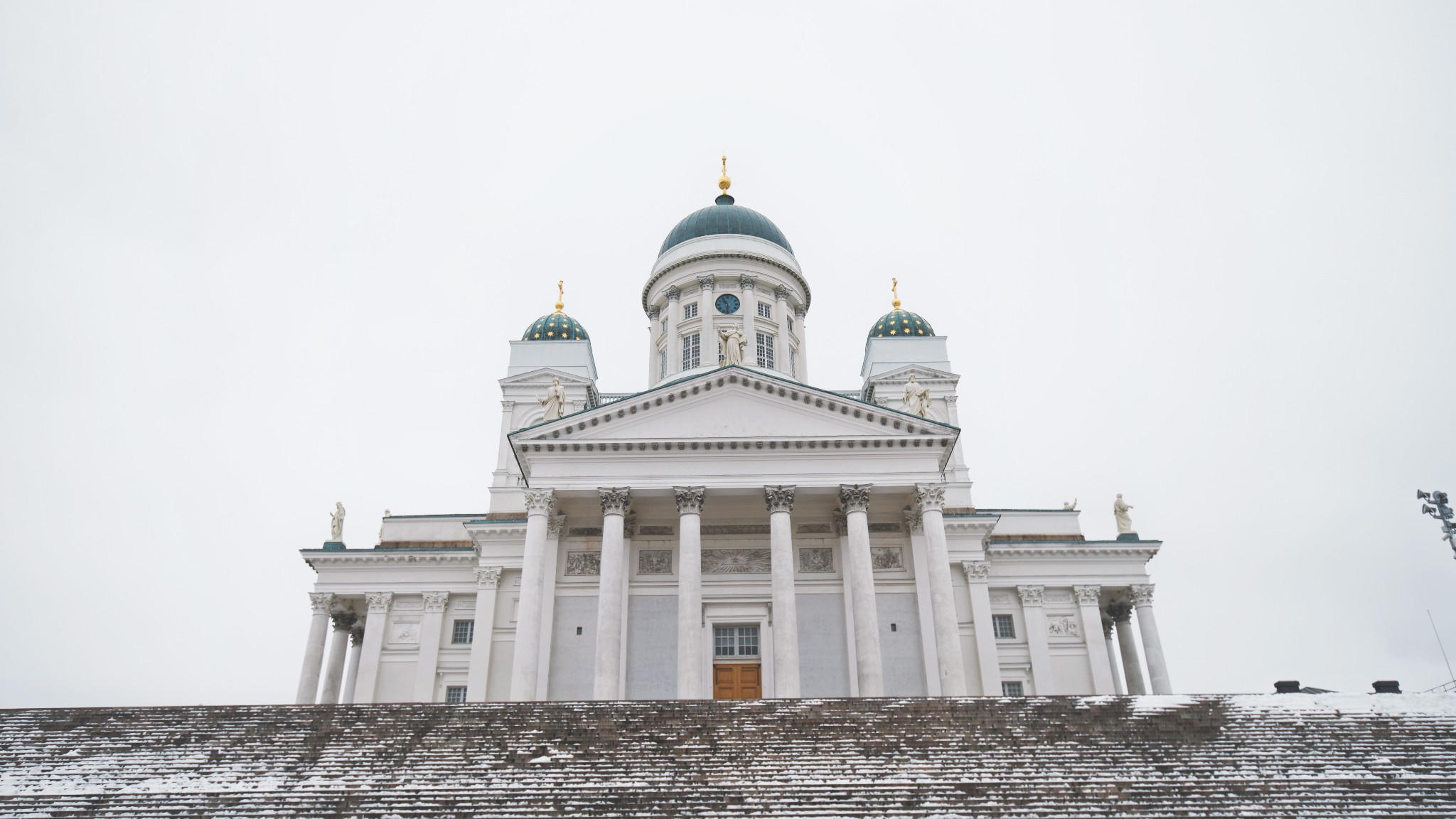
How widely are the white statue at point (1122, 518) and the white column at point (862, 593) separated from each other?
43.7ft

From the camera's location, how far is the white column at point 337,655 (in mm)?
33938

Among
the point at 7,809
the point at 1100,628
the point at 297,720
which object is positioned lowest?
the point at 7,809

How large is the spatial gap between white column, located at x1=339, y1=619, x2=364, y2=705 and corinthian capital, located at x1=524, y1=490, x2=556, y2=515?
13.6 m

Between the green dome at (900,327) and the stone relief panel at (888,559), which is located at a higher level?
the green dome at (900,327)

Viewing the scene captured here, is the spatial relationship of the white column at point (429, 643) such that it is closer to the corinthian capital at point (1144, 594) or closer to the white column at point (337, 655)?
the white column at point (337, 655)

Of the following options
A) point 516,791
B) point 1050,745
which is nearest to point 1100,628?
point 1050,745

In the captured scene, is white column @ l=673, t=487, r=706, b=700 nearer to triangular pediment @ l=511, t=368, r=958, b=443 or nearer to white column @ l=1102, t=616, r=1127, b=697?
triangular pediment @ l=511, t=368, r=958, b=443

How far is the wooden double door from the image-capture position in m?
26.2

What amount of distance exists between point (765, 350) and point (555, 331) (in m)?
11.3

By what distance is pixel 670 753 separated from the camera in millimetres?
15070

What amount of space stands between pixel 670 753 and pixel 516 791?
8.25ft

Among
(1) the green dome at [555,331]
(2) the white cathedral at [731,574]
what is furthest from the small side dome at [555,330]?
(2) the white cathedral at [731,574]

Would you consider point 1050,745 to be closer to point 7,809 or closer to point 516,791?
point 516,791

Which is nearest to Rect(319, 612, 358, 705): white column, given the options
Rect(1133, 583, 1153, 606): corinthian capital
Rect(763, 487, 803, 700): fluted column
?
Rect(763, 487, 803, 700): fluted column
